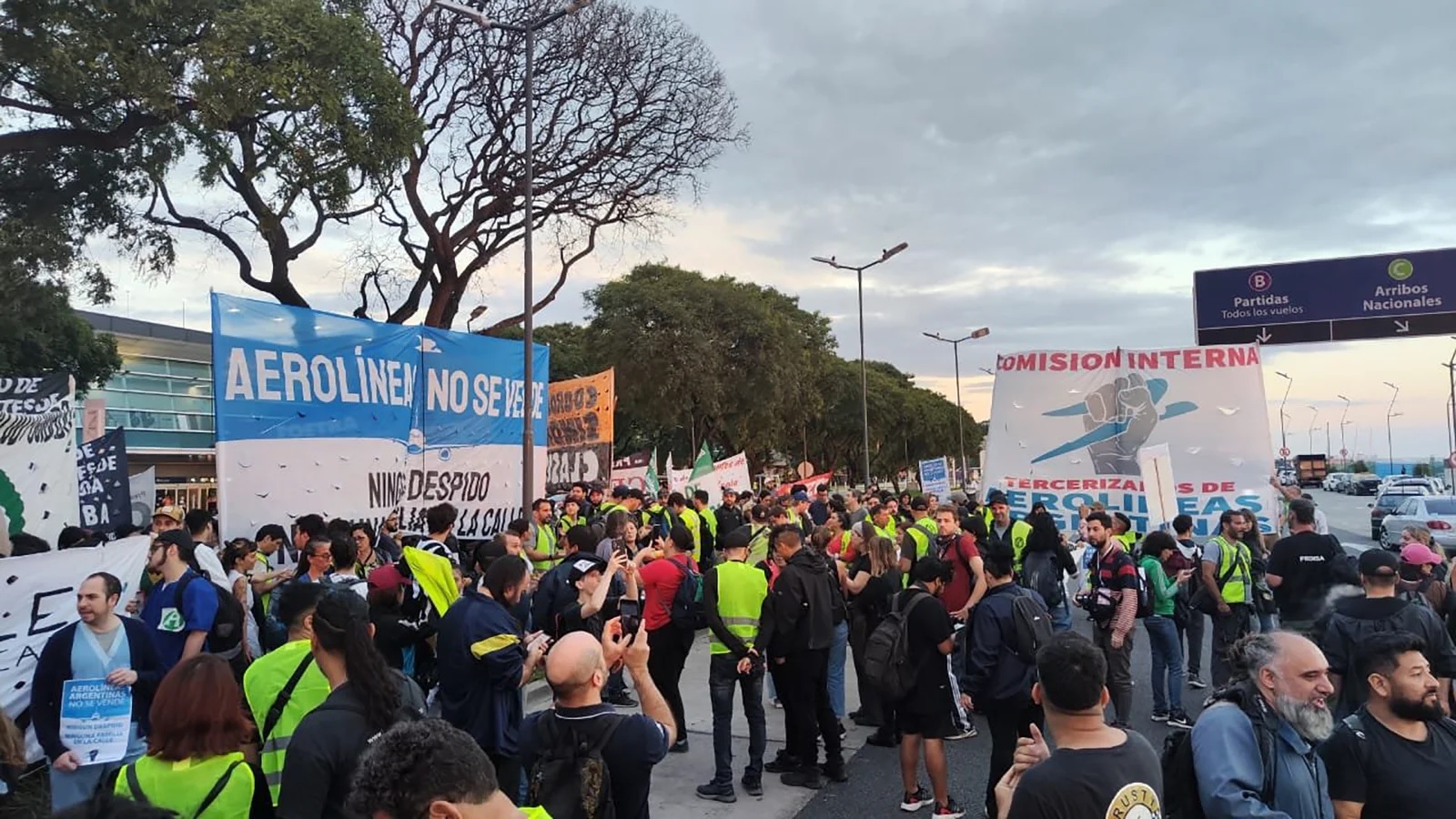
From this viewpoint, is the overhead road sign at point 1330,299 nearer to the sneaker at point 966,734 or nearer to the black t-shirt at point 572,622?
the sneaker at point 966,734

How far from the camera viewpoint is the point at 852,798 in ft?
20.9

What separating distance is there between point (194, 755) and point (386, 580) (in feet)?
8.60

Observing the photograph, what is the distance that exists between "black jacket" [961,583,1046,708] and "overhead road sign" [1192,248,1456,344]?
1817cm

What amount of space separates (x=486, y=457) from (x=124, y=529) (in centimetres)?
372

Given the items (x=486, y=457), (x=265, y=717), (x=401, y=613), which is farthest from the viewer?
(x=486, y=457)

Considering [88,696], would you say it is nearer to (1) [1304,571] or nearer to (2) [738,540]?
(2) [738,540]

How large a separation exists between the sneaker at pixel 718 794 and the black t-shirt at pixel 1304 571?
173 inches

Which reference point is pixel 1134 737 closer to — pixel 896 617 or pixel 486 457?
pixel 896 617

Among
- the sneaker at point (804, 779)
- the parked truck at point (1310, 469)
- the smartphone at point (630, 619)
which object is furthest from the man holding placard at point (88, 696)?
the parked truck at point (1310, 469)

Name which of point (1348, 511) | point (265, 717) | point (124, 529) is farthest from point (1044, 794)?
point (1348, 511)

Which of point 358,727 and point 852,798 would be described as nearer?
point 358,727

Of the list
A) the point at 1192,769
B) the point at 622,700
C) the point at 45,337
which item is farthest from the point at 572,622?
the point at 45,337

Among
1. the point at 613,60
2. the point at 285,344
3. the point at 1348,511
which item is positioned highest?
the point at 613,60

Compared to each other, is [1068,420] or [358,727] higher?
[1068,420]
